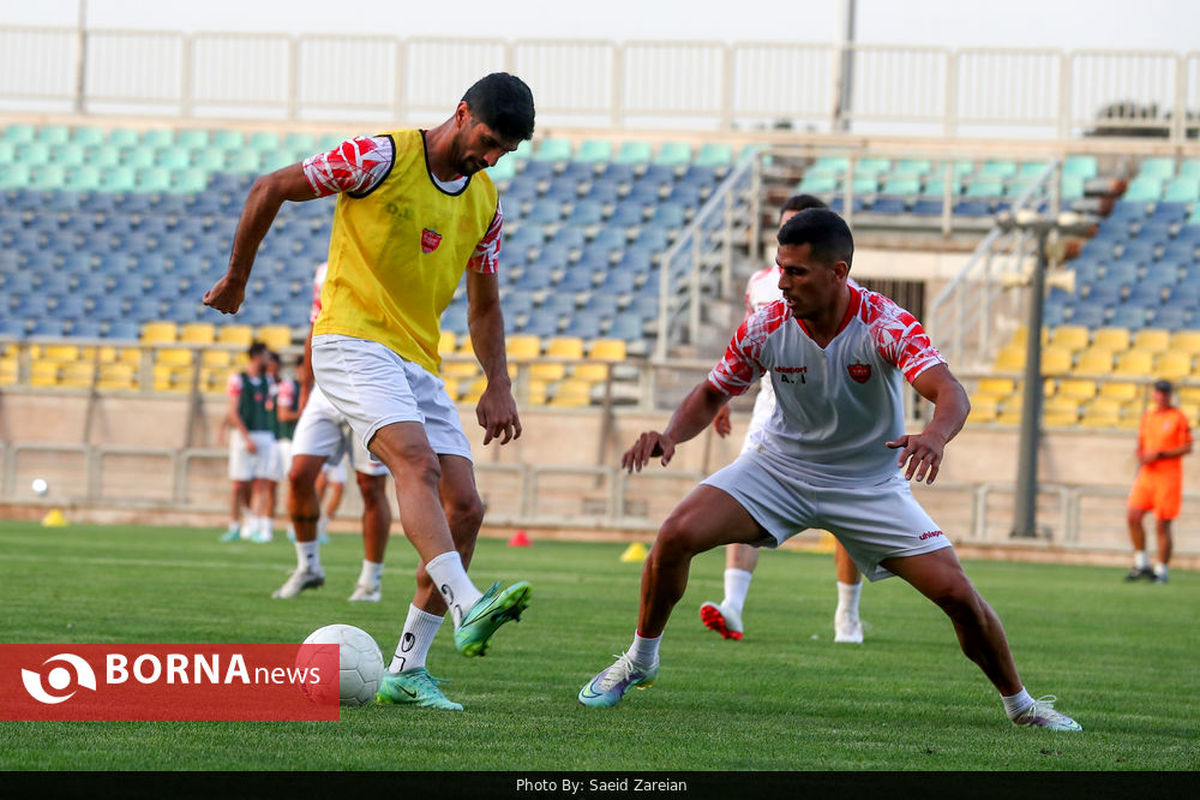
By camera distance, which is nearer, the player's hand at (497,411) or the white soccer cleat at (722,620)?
the player's hand at (497,411)

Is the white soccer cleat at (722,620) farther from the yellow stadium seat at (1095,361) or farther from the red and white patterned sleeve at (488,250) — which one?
the yellow stadium seat at (1095,361)

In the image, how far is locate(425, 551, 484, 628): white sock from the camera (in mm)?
6043

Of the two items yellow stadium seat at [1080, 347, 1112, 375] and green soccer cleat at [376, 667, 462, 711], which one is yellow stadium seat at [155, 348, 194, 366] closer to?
yellow stadium seat at [1080, 347, 1112, 375]

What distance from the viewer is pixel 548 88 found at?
112ft

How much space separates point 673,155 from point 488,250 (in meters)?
26.4

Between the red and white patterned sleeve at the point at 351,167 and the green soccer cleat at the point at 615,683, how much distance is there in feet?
6.92

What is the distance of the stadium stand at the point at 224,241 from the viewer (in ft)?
94.0

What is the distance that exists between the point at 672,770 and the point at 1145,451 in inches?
629

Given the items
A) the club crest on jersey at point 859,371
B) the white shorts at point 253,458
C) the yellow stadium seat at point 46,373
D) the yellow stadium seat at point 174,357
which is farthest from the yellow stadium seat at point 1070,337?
the club crest on jersey at point 859,371

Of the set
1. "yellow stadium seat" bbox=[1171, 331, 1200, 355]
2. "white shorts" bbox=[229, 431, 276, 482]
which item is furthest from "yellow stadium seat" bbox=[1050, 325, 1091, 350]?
"white shorts" bbox=[229, 431, 276, 482]

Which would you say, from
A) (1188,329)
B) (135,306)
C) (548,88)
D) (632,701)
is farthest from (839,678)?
(548,88)

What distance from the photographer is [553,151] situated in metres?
33.9

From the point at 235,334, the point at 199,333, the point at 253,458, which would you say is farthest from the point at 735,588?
the point at 199,333

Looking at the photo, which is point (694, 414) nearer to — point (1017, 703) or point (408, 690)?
point (408, 690)
